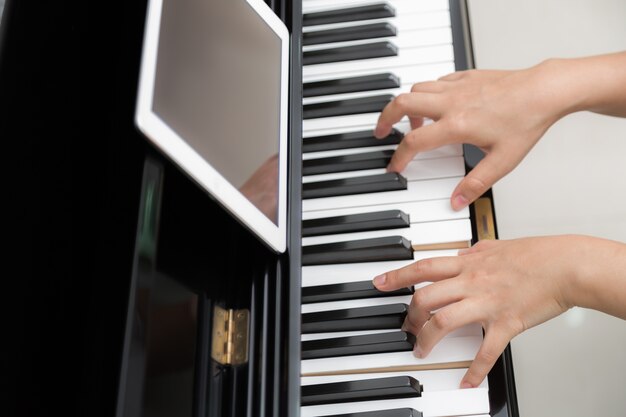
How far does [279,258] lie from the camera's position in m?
0.92

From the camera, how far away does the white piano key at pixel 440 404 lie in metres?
0.96

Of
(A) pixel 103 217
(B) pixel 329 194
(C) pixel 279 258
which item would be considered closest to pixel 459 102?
(B) pixel 329 194

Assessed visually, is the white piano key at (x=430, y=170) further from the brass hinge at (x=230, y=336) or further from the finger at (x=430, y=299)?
the brass hinge at (x=230, y=336)

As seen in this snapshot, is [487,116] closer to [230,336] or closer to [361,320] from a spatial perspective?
[361,320]

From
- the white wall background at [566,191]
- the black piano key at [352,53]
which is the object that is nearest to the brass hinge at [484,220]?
the black piano key at [352,53]

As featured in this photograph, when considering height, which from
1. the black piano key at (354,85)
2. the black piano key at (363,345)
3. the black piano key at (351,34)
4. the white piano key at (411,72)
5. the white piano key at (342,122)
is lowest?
the black piano key at (363,345)

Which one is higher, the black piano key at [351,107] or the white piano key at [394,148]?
the black piano key at [351,107]

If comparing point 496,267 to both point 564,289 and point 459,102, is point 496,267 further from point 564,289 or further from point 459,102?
point 459,102

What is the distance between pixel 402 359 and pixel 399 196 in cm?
26

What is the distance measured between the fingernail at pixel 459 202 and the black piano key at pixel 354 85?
243mm

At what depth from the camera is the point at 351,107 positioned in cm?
120

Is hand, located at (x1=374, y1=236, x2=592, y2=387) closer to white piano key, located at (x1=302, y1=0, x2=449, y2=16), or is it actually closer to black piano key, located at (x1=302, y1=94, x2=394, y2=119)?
black piano key, located at (x1=302, y1=94, x2=394, y2=119)

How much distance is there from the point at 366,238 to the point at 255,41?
1.08 feet

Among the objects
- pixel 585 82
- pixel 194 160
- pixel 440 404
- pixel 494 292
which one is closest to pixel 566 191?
pixel 585 82
